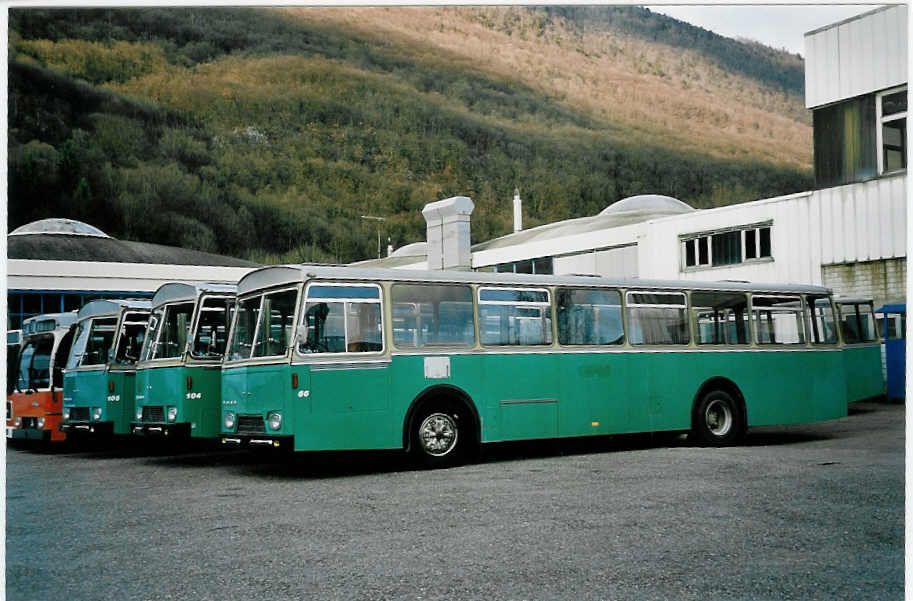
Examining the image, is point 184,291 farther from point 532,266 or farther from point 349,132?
point 349,132

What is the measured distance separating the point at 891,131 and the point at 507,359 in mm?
9346

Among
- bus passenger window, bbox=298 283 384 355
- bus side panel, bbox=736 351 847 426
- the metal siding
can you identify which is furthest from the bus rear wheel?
the metal siding

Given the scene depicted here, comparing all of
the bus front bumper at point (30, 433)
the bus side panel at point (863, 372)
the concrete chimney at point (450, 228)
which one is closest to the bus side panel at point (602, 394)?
the bus side panel at point (863, 372)

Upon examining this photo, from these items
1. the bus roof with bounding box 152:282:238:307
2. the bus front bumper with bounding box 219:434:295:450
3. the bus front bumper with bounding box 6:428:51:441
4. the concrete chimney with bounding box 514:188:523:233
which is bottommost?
the bus front bumper with bounding box 6:428:51:441

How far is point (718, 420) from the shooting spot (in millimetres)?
13133

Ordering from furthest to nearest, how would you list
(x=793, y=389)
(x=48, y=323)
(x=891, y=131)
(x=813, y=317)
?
(x=891, y=131) < (x=48, y=323) < (x=813, y=317) < (x=793, y=389)

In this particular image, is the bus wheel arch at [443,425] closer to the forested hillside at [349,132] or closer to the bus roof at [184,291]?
the bus roof at [184,291]

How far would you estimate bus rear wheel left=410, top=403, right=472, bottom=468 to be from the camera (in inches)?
422

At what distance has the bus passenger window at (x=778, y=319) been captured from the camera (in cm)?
1334

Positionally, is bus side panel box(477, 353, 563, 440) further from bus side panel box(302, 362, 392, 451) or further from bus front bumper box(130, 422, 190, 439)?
bus front bumper box(130, 422, 190, 439)

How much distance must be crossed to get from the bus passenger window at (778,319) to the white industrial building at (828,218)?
3.28 m

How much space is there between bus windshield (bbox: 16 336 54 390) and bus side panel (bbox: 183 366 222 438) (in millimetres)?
4016

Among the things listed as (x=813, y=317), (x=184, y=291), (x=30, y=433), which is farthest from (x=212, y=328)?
(x=813, y=317)

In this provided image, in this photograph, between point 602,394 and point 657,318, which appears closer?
point 602,394
